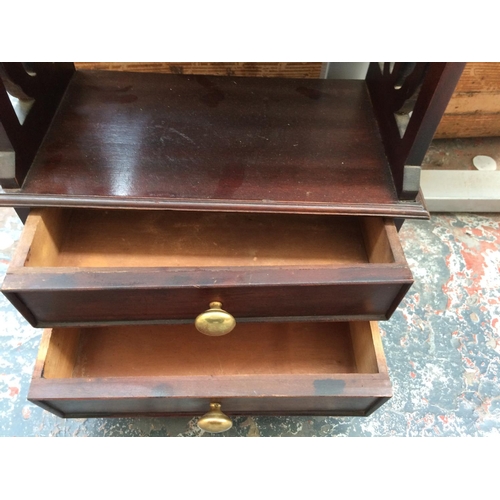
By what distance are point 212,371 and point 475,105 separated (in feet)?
2.79

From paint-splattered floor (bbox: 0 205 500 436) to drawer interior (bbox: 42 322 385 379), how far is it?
0.13 meters

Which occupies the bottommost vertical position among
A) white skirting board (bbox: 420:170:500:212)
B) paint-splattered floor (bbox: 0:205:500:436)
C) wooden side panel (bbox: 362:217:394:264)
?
paint-splattered floor (bbox: 0:205:500:436)

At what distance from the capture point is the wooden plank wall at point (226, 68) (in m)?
0.87

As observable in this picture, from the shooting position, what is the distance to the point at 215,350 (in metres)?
0.77

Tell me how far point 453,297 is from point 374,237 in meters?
0.38

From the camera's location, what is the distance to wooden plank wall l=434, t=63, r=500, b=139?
1.02 meters

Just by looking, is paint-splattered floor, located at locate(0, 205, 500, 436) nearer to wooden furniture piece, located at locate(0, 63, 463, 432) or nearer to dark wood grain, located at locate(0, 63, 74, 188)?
wooden furniture piece, located at locate(0, 63, 463, 432)

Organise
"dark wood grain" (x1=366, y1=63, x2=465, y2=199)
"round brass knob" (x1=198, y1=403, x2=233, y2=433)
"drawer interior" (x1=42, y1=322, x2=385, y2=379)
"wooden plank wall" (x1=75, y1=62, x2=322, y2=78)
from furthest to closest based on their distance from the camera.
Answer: "wooden plank wall" (x1=75, y1=62, x2=322, y2=78)
"drawer interior" (x1=42, y1=322, x2=385, y2=379)
"round brass knob" (x1=198, y1=403, x2=233, y2=433)
"dark wood grain" (x1=366, y1=63, x2=465, y2=199)

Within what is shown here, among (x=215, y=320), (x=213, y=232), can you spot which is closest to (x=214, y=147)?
(x=213, y=232)

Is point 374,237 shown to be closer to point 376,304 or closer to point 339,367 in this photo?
point 376,304

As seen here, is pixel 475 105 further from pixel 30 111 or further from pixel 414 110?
pixel 30 111

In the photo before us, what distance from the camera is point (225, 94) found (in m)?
0.75

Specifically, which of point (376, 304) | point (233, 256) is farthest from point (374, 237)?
point (233, 256)

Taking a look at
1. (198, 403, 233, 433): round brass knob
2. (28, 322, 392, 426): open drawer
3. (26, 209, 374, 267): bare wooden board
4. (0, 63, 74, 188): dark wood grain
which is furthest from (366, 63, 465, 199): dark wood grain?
(0, 63, 74, 188): dark wood grain
